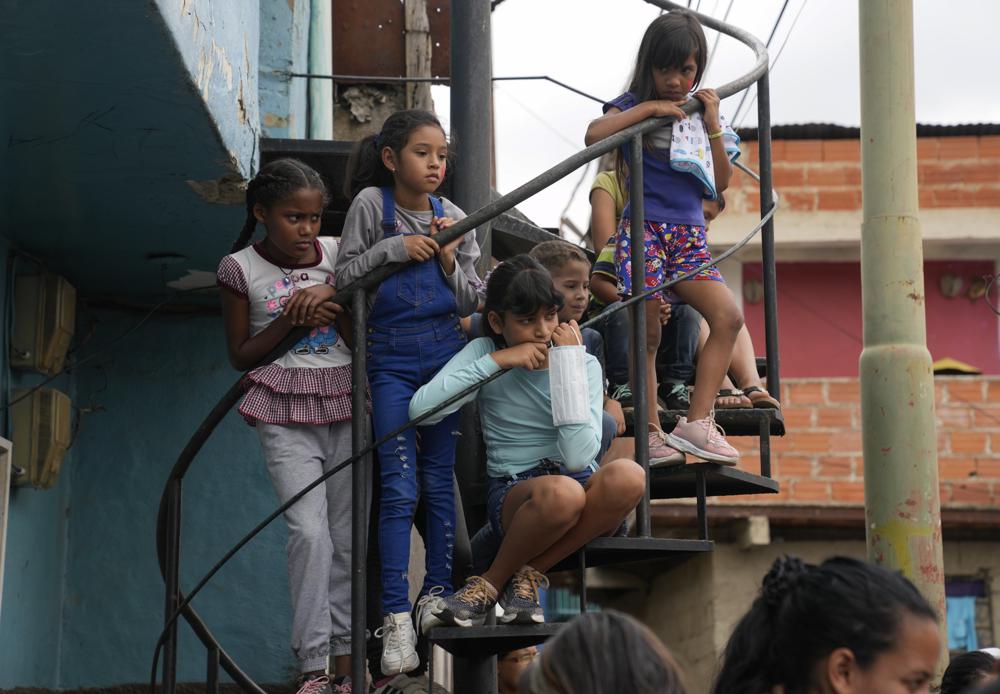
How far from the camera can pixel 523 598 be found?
445cm

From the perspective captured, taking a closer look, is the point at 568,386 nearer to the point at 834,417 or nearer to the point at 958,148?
the point at 834,417

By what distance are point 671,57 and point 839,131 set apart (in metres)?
10.8

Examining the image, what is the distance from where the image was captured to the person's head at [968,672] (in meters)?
4.62

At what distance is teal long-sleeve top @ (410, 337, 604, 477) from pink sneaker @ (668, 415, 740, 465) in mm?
632

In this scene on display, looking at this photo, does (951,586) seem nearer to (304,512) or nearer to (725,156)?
(725,156)

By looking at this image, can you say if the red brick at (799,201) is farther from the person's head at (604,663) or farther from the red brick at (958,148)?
the person's head at (604,663)

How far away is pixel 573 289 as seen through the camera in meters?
5.36

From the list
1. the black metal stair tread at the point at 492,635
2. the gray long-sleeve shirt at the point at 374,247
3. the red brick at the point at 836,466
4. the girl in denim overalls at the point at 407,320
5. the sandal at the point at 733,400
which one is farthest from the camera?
the red brick at the point at 836,466

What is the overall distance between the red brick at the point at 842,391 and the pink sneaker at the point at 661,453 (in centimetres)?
1031

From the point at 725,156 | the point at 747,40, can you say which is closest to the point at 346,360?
the point at 725,156

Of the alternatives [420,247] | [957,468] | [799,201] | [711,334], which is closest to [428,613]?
[420,247]

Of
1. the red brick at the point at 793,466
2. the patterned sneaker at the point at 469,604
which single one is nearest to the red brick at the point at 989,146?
the red brick at the point at 793,466

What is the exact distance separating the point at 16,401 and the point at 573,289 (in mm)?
2584

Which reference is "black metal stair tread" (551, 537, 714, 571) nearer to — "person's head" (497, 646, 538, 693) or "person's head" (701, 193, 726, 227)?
"person's head" (497, 646, 538, 693)
